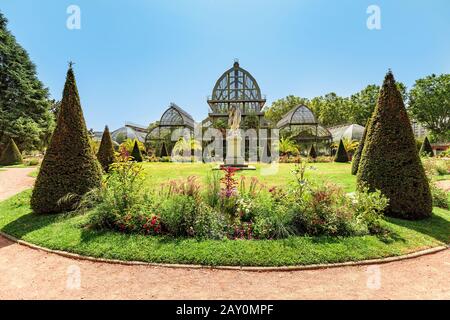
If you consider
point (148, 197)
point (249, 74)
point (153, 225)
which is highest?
point (249, 74)

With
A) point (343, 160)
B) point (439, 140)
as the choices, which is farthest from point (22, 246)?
point (439, 140)

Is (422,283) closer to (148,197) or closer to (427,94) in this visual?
(148,197)

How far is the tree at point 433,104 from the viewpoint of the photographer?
121 ft

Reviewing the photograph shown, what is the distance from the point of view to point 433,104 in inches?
1489

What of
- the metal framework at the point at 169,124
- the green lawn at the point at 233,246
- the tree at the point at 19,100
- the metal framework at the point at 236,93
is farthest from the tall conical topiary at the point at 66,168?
the metal framework at the point at 236,93

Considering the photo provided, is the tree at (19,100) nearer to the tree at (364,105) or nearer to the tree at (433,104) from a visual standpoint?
the tree at (364,105)

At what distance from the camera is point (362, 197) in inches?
234

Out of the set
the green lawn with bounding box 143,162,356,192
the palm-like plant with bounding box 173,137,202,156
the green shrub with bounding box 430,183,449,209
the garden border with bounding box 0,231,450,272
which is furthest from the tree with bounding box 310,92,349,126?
the garden border with bounding box 0,231,450,272

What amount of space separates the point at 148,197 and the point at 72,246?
1905mm

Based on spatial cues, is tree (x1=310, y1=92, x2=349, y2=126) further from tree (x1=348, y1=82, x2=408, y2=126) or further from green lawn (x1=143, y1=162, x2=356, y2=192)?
green lawn (x1=143, y1=162, x2=356, y2=192)

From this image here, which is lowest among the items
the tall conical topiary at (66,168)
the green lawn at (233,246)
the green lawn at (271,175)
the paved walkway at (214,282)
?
the paved walkway at (214,282)

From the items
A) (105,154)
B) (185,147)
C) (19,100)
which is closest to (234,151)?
(105,154)

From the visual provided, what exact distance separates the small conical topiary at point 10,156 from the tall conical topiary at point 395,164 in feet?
87.7

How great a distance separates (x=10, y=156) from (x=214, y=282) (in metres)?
26.0
